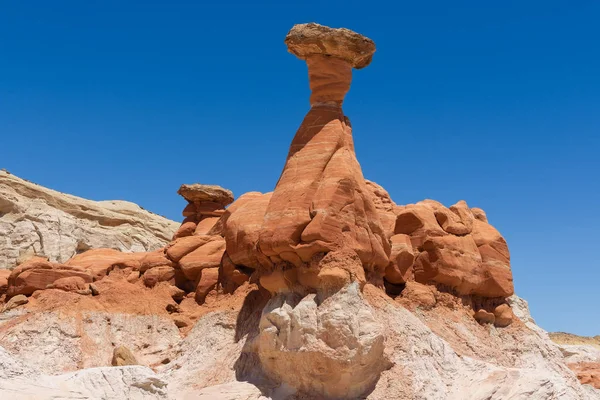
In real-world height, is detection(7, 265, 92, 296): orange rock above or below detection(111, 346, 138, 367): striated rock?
above

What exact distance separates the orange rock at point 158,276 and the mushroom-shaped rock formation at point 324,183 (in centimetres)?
648

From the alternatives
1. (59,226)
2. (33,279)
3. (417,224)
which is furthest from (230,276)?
(59,226)

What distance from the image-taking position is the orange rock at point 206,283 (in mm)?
29438

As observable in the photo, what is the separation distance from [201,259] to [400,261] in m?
7.24

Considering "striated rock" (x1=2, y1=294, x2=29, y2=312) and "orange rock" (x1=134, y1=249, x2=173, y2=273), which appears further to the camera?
"orange rock" (x1=134, y1=249, x2=173, y2=273)

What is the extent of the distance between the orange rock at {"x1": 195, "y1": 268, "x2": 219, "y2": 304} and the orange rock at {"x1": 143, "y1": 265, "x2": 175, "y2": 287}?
4.83 ft

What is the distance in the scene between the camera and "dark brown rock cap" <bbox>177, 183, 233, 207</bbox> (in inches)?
1447

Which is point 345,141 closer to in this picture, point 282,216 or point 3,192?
point 282,216

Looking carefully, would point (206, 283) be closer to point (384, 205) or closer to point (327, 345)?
point (384, 205)

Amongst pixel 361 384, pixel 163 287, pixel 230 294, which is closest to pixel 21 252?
pixel 163 287

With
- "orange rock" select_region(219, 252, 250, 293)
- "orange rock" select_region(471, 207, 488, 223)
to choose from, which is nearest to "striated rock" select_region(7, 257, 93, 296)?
"orange rock" select_region(219, 252, 250, 293)

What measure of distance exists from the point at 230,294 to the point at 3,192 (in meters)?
23.3

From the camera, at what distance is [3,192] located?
46.8 m

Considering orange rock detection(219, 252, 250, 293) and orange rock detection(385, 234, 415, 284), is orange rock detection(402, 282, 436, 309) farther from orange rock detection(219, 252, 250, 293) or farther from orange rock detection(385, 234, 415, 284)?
orange rock detection(219, 252, 250, 293)
